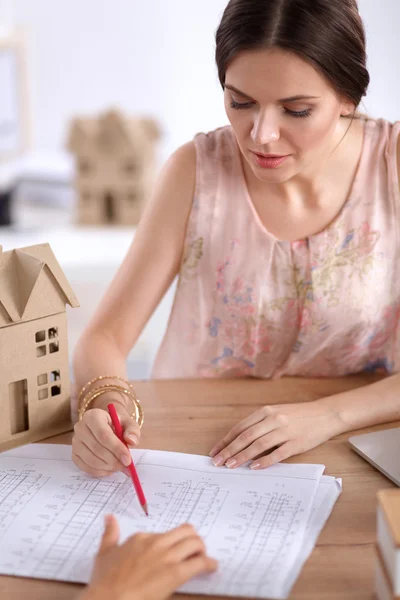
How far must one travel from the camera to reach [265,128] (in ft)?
3.88

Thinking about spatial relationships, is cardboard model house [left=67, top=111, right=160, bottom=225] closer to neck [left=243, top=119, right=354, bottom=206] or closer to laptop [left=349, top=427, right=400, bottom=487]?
neck [left=243, top=119, right=354, bottom=206]

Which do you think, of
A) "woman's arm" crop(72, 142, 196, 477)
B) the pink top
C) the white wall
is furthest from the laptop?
the white wall

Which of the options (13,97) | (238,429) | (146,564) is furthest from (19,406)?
(13,97)

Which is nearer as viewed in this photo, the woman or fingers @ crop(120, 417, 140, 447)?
fingers @ crop(120, 417, 140, 447)

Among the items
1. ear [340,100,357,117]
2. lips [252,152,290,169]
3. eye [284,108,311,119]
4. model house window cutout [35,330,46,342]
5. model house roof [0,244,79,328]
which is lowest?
model house window cutout [35,330,46,342]

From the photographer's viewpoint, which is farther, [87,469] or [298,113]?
[298,113]

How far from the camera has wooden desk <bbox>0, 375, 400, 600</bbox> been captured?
836mm

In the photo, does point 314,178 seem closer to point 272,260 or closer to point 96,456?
point 272,260

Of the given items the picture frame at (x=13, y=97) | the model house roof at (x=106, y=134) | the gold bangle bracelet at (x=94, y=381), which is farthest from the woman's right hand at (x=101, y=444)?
the picture frame at (x=13, y=97)

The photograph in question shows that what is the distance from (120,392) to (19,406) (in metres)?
0.16

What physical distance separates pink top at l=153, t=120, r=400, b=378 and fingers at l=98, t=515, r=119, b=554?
65 cm

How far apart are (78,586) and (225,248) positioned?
80 centimetres

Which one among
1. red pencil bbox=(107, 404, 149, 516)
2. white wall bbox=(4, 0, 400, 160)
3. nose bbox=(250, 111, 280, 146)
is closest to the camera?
red pencil bbox=(107, 404, 149, 516)

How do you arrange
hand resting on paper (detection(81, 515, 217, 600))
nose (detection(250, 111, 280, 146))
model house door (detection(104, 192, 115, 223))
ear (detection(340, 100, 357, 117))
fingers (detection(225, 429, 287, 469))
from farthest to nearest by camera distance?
model house door (detection(104, 192, 115, 223))
ear (detection(340, 100, 357, 117))
nose (detection(250, 111, 280, 146))
fingers (detection(225, 429, 287, 469))
hand resting on paper (detection(81, 515, 217, 600))
